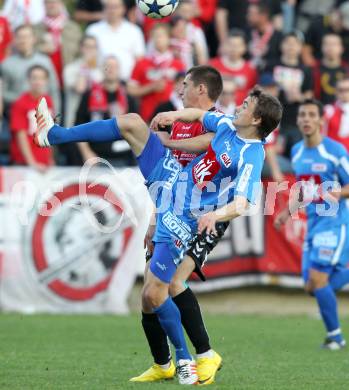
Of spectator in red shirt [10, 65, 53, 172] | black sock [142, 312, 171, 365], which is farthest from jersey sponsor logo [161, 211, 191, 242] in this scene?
spectator in red shirt [10, 65, 53, 172]

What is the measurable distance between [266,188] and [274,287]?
1365 millimetres

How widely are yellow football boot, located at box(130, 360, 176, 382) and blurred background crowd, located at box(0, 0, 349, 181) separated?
5.63 m

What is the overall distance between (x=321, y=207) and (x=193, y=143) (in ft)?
10.6

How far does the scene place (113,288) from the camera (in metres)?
12.8

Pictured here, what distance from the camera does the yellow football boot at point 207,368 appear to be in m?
7.25

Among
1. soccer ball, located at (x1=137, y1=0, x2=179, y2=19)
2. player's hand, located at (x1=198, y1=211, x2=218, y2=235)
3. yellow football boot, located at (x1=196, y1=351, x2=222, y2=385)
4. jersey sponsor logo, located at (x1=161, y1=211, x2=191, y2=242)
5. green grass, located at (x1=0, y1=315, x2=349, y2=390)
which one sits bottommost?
green grass, located at (x1=0, y1=315, x2=349, y2=390)

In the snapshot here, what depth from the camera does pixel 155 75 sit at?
46.5ft

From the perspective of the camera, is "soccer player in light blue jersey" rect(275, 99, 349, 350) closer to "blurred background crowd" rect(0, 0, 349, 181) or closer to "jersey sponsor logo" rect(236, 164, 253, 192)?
"blurred background crowd" rect(0, 0, 349, 181)

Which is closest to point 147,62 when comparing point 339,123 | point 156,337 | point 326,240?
point 339,123

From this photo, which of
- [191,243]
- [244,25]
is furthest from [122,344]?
[244,25]

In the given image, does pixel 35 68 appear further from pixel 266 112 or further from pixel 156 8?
pixel 266 112

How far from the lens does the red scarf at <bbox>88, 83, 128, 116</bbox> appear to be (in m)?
13.2

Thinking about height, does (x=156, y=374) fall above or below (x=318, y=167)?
below

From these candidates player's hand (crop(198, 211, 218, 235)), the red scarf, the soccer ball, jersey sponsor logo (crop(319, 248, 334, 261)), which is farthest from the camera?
the red scarf
